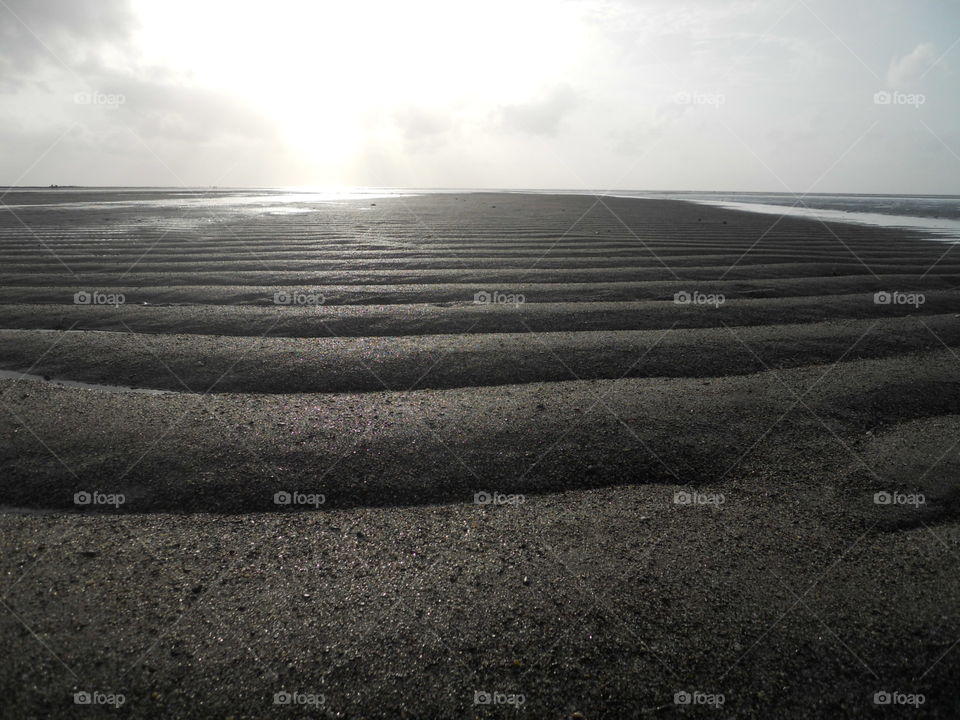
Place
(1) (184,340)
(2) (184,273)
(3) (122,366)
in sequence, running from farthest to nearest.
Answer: (2) (184,273)
(1) (184,340)
(3) (122,366)

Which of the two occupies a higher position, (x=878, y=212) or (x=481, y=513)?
(x=878, y=212)

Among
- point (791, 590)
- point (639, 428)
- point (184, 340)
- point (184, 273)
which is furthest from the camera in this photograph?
point (184, 273)

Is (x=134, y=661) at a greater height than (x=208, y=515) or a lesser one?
lesser

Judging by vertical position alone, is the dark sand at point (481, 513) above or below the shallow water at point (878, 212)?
below

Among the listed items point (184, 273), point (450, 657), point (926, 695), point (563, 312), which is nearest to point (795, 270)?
point (563, 312)

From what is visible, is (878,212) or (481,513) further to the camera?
(878,212)

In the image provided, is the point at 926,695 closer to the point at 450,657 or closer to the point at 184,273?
the point at 450,657

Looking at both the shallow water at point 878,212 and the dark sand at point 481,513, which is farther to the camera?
the shallow water at point 878,212

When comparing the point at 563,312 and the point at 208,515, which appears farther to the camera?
the point at 563,312
